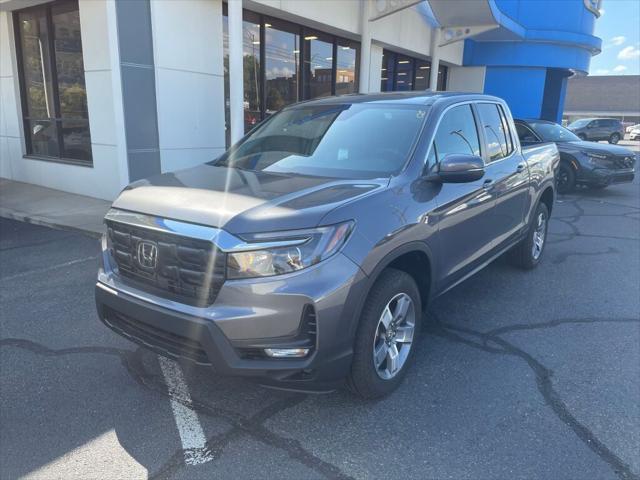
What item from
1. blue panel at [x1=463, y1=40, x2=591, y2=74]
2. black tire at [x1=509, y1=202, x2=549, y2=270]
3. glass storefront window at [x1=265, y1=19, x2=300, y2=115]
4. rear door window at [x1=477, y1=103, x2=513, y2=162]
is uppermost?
blue panel at [x1=463, y1=40, x2=591, y2=74]

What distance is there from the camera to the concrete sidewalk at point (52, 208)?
740cm

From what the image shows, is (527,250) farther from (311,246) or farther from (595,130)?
(595,130)

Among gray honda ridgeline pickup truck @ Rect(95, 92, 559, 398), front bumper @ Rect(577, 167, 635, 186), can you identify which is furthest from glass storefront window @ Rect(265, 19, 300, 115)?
gray honda ridgeline pickup truck @ Rect(95, 92, 559, 398)

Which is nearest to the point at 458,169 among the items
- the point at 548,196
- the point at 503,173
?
the point at 503,173

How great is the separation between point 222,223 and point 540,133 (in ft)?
35.5

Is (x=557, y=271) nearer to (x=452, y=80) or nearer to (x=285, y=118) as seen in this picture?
(x=285, y=118)

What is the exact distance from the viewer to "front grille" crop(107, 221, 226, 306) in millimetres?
2621

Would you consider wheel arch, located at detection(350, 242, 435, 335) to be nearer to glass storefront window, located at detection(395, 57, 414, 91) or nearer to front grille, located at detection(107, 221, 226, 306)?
front grille, located at detection(107, 221, 226, 306)

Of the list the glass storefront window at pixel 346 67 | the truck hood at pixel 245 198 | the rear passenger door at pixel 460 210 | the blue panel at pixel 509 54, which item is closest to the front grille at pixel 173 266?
the truck hood at pixel 245 198

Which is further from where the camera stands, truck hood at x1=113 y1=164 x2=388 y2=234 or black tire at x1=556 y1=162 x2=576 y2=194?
black tire at x1=556 y1=162 x2=576 y2=194

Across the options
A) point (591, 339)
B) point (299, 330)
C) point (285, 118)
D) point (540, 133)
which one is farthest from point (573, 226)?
point (299, 330)

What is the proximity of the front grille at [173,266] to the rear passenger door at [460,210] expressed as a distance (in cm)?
159

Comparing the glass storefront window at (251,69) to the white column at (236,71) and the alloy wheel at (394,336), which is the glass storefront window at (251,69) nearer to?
the white column at (236,71)

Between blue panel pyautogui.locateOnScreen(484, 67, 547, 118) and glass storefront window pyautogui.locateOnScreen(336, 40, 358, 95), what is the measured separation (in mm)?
9477
